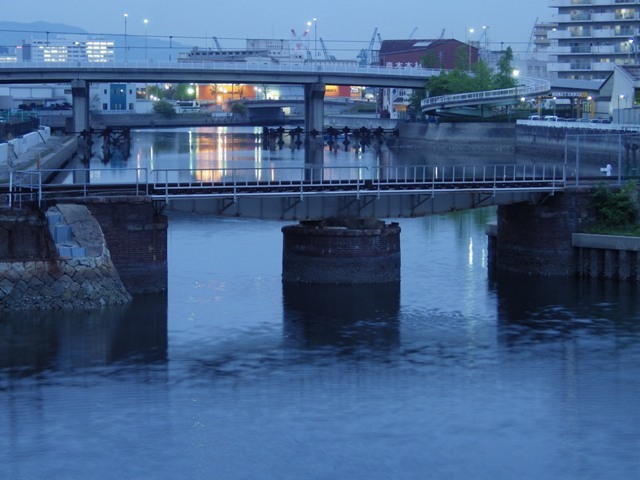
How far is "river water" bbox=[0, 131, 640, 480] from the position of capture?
3381 cm

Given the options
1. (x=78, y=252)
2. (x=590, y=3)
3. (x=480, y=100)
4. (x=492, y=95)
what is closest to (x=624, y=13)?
(x=590, y=3)

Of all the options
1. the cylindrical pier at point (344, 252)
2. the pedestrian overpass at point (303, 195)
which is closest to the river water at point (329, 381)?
the cylindrical pier at point (344, 252)

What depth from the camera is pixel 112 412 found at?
37594mm

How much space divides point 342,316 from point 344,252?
472cm

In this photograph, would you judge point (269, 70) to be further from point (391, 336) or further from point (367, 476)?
point (367, 476)

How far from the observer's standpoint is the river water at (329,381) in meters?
33.8

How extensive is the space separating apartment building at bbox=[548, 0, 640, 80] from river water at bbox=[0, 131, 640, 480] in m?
131

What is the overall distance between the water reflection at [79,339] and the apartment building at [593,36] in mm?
142545

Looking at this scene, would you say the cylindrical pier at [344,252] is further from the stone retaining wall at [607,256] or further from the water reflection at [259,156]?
the water reflection at [259,156]

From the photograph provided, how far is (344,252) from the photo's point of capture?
55031 millimetres

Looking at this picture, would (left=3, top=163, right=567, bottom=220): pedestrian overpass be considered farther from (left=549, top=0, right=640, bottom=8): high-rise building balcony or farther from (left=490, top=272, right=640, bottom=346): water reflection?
(left=549, top=0, right=640, bottom=8): high-rise building balcony

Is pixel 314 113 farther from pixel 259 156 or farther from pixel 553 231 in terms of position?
pixel 553 231

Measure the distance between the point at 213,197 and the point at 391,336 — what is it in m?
9.87

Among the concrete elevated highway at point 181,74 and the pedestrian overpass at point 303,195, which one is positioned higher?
the concrete elevated highway at point 181,74
